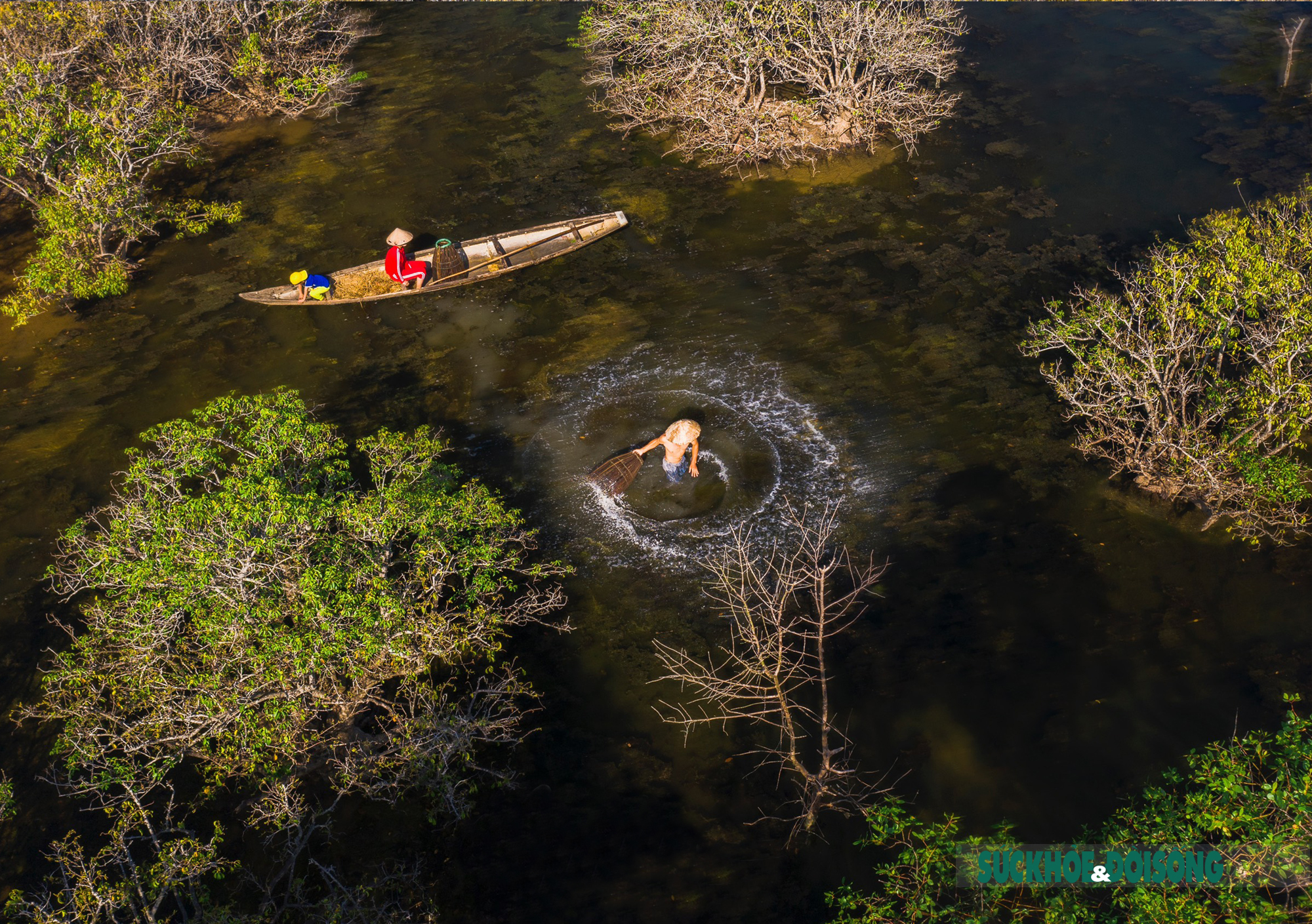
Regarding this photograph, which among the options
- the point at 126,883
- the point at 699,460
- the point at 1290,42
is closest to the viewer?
the point at 126,883

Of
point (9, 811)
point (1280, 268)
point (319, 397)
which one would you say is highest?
point (1280, 268)

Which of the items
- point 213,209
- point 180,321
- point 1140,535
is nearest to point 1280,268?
point 1140,535

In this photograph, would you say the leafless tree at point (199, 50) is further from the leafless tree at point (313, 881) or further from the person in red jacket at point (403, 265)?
the leafless tree at point (313, 881)

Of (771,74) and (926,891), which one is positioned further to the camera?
(771,74)

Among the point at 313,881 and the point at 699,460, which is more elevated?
the point at 699,460

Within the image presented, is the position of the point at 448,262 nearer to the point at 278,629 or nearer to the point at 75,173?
the point at 75,173

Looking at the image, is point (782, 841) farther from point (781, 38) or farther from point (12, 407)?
point (781, 38)

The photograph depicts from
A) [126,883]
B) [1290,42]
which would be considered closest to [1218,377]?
[126,883]
